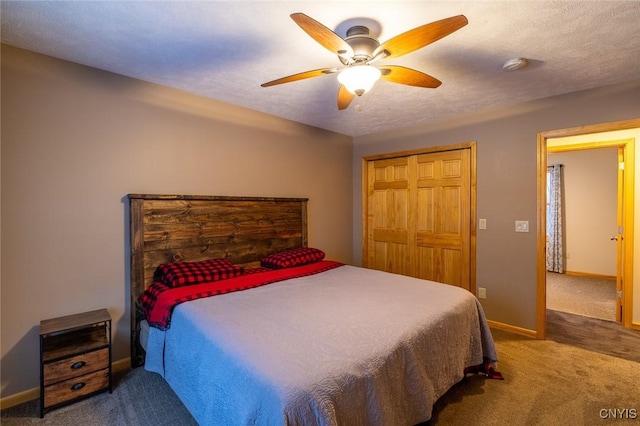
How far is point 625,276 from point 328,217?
3352 mm

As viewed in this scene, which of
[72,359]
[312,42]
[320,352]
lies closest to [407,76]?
[312,42]

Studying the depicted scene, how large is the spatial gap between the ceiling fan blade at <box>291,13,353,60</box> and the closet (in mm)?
2337

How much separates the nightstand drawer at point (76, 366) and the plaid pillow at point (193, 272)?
603 millimetres

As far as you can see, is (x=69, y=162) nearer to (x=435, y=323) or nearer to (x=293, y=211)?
(x=293, y=211)

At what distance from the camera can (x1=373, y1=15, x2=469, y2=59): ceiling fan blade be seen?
130 cm

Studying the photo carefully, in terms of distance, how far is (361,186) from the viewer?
4.41m

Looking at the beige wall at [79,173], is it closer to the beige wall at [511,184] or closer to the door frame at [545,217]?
the beige wall at [511,184]

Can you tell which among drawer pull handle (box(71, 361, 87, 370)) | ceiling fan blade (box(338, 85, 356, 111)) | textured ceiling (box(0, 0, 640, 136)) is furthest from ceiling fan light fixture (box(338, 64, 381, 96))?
drawer pull handle (box(71, 361, 87, 370))

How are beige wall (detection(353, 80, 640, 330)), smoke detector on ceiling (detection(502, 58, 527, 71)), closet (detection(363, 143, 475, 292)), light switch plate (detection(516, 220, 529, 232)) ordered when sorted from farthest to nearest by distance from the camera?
closet (detection(363, 143, 475, 292)) < light switch plate (detection(516, 220, 529, 232)) < beige wall (detection(353, 80, 640, 330)) < smoke detector on ceiling (detection(502, 58, 527, 71))

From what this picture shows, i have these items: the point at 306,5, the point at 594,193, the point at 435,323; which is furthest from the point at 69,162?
the point at 594,193

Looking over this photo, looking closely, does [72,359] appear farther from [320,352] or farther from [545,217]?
[545,217]

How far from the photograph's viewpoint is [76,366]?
6.36ft

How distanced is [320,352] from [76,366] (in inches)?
A: 68.0

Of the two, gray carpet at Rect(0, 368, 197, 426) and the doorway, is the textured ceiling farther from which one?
the doorway
